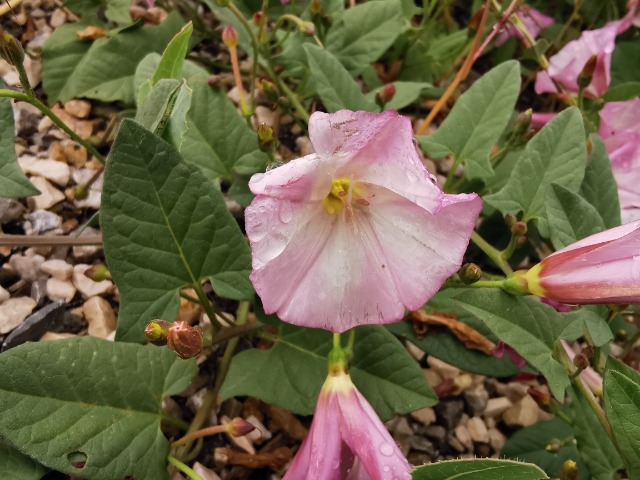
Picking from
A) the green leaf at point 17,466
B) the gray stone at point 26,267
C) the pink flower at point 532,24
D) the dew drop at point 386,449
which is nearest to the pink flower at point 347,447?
the dew drop at point 386,449

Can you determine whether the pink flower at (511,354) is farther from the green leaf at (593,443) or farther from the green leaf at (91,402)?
the green leaf at (91,402)

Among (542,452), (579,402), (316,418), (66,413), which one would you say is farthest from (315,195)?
(542,452)

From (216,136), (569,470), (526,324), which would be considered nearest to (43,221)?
(216,136)

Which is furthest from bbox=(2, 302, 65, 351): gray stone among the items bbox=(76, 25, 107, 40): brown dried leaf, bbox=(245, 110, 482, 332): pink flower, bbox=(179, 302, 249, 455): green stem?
bbox=(76, 25, 107, 40): brown dried leaf

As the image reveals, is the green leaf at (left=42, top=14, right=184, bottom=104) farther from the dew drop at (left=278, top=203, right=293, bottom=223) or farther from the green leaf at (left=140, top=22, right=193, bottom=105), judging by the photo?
the dew drop at (left=278, top=203, right=293, bottom=223)

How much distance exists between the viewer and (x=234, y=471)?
98 cm

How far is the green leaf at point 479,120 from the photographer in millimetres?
1085

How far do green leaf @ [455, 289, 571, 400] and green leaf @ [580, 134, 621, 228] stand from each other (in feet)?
0.84

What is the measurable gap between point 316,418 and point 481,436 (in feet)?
1.56

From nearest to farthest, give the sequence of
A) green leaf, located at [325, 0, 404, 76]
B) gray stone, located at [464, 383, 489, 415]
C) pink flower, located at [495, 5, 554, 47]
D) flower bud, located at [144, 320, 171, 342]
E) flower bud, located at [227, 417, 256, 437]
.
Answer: flower bud, located at [144, 320, 171, 342] → flower bud, located at [227, 417, 256, 437] → gray stone, located at [464, 383, 489, 415] → green leaf, located at [325, 0, 404, 76] → pink flower, located at [495, 5, 554, 47]

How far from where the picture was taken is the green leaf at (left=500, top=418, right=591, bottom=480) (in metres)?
1.03

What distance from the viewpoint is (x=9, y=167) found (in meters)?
0.94

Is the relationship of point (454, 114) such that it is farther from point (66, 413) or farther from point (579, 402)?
point (66, 413)

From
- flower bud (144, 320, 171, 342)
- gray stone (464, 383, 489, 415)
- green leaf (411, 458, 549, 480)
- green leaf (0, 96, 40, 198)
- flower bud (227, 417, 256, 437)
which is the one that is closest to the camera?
green leaf (411, 458, 549, 480)
